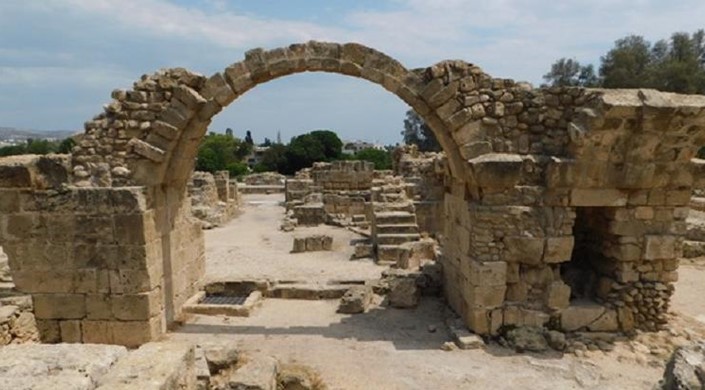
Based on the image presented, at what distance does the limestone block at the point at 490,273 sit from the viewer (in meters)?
6.70

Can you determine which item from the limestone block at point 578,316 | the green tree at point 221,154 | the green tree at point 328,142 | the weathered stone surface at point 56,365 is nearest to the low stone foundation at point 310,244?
the limestone block at point 578,316

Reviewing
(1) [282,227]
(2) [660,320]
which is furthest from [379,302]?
(1) [282,227]

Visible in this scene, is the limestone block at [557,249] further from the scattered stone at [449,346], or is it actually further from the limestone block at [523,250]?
the scattered stone at [449,346]

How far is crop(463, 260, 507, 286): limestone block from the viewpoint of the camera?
670 cm

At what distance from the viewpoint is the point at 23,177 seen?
661 centimetres

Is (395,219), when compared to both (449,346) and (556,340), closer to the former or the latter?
(449,346)

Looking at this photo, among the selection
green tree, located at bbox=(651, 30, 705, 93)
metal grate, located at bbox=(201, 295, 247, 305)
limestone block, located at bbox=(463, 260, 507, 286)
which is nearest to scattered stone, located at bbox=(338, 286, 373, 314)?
metal grate, located at bbox=(201, 295, 247, 305)

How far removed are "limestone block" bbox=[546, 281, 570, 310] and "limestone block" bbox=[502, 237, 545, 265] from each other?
1.44 ft

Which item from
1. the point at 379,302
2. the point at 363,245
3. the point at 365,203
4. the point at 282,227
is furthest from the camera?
the point at 365,203

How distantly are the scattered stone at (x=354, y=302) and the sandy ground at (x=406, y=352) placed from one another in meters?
0.15

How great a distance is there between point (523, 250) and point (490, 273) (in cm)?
56

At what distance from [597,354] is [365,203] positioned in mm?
13089

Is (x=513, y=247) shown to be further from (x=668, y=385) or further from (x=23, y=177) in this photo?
(x=23, y=177)

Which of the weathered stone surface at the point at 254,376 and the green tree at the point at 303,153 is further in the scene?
the green tree at the point at 303,153
